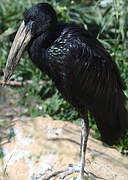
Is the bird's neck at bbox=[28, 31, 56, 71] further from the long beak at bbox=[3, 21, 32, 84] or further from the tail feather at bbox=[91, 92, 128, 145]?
the tail feather at bbox=[91, 92, 128, 145]

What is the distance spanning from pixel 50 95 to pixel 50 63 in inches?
85.9

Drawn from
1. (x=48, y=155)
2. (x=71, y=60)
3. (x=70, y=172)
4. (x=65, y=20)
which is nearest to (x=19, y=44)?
(x=71, y=60)

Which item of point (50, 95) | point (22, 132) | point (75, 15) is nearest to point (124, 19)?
point (75, 15)

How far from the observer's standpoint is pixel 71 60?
332 centimetres

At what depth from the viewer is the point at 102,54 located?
3.46 m

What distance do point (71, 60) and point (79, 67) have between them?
0.11 meters

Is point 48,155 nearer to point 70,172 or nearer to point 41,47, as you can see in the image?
point 70,172

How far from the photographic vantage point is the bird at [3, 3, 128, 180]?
3346 mm

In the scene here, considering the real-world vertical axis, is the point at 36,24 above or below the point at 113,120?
above

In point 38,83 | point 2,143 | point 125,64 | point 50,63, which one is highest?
point 50,63

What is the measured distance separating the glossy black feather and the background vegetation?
Answer: 3.24 feet

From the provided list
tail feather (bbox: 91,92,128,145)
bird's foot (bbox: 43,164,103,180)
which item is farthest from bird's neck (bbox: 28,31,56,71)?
bird's foot (bbox: 43,164,103,180)

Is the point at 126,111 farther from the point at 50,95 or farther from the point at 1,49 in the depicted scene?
the point at 1,49

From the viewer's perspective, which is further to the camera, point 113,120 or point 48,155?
point 48,155
